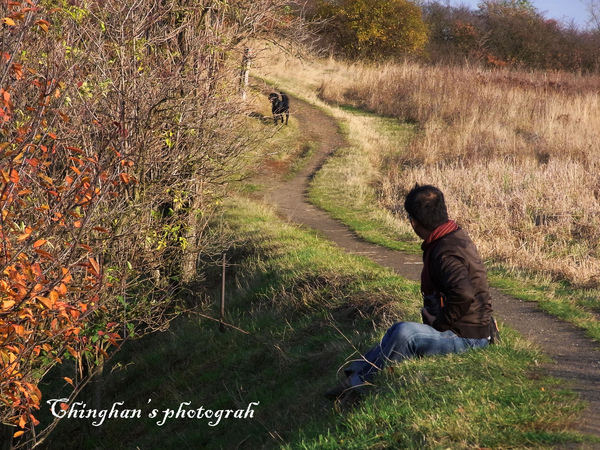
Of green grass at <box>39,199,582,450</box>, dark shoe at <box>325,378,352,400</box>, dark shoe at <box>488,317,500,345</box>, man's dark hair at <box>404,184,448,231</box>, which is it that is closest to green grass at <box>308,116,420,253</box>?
green grass at <box>39,199,582,450</box>

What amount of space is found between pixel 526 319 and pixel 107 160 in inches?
182

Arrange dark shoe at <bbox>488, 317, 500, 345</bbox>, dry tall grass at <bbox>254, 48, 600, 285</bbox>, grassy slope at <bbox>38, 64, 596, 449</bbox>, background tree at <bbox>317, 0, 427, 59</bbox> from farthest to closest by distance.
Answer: background tree at <bbox>317, 0, 427, 59</bbox>, dry tall grass at <bbox>254, 48, 600, 285</bbox>, dark shoe at <bbox>488, 317, 500, 345</bbox>, grassy slope at <bbox>38, 64, 596, 449</bbox>

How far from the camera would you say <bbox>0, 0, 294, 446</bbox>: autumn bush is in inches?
210

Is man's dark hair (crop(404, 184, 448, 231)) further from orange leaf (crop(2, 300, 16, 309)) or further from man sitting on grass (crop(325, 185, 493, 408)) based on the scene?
orange leaf (crop(2, 300, 16, 309))

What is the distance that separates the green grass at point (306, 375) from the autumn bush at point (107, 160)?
3.17 ft

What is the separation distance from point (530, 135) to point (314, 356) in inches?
632

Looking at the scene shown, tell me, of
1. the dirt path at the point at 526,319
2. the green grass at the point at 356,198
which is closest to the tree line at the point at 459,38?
the green grass at the point at 356,198

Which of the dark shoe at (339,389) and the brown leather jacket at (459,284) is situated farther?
the dark shoe at (339,389)

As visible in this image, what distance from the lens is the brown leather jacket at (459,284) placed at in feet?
15.9

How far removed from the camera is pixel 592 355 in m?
5.98

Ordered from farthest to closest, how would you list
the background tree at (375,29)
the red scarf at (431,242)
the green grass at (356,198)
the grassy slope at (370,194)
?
the background tree at (375,29) < the green grass at (356,198) < the grassy slope at (370,194) < the red scarf at (431,242)

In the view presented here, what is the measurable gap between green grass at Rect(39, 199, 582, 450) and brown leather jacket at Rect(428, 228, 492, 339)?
351 mm

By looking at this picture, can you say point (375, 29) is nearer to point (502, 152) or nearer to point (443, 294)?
point (502, 152)

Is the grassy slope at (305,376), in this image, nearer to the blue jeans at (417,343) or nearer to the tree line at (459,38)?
the blue jeans at (417,343)
